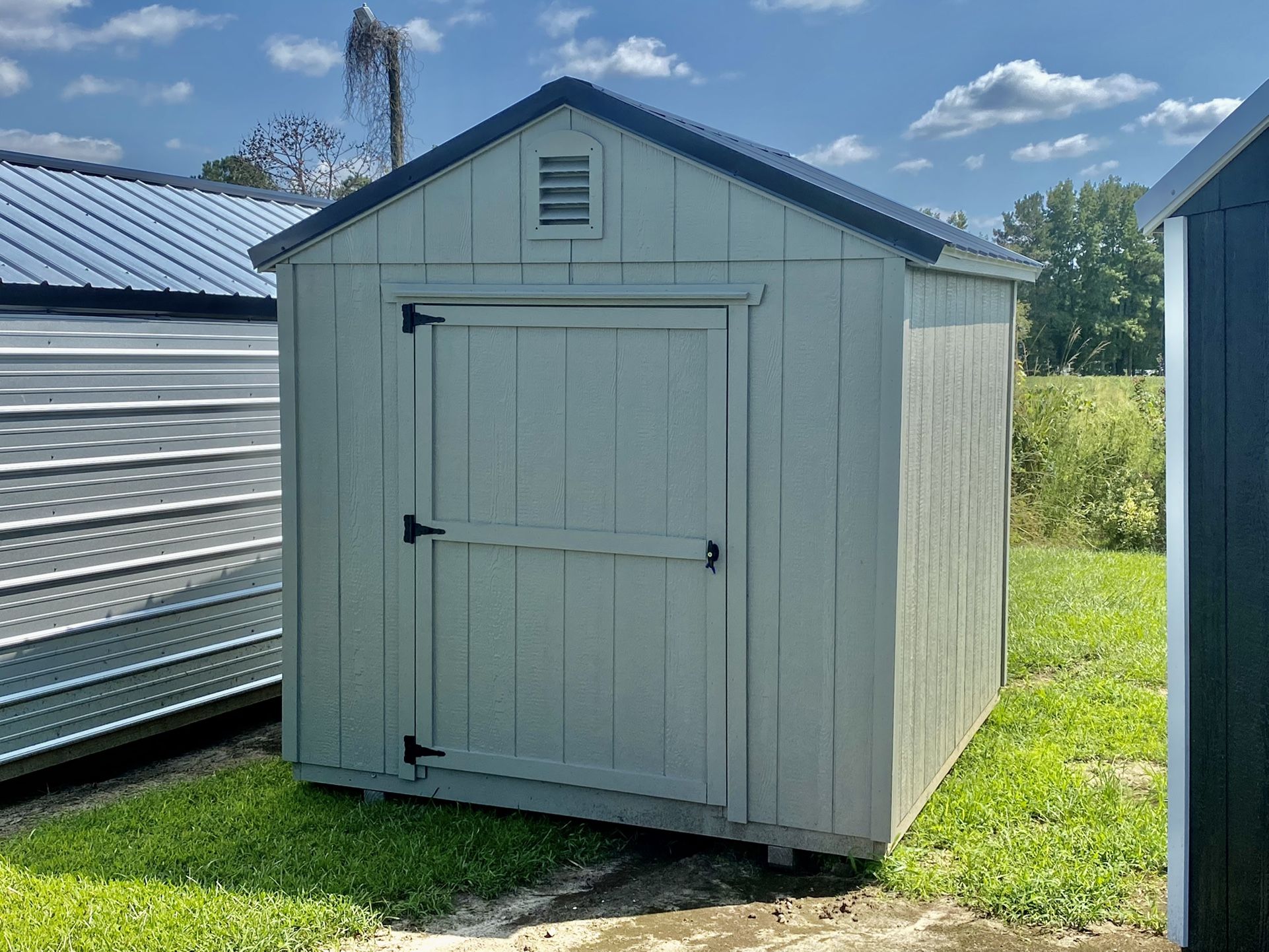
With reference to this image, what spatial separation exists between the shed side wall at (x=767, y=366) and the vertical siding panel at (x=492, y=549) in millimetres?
340

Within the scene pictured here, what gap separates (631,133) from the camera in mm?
4773

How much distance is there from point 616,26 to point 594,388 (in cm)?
3014

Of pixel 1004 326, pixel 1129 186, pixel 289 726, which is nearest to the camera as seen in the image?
pixel 289 726

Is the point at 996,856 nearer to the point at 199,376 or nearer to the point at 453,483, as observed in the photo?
the point at 453,483

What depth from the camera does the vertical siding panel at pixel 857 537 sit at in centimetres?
450

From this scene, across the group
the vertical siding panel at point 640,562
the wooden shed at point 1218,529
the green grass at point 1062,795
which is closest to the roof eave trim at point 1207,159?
the wooden shed at point 1218,529

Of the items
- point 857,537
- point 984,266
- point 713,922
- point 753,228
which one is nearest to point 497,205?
point 753,228

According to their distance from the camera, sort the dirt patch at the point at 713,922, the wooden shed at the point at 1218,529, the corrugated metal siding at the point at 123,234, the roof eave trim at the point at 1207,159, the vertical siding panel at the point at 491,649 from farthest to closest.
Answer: the corrugated metal siding at the point at 123,234
the vertical siding panel at the point at 491,649
the dirt patch at the point at 713,922
the wooden shed at the point at 1218,529
the roof eave trim at the point at 1207,159

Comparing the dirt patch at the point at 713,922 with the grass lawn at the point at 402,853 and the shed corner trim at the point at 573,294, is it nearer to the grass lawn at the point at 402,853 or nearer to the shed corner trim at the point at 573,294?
the grass lawn at the point at 402,853

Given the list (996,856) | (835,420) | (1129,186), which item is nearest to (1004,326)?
(835,420)

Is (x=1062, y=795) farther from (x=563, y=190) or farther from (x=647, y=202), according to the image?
(x=563, y=190)

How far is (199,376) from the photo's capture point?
264 inches

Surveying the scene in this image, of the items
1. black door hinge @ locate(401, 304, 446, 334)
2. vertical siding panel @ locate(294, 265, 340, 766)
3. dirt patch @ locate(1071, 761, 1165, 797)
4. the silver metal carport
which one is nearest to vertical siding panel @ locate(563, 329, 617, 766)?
black door hinge @ locate(401, 304, 446, 334)

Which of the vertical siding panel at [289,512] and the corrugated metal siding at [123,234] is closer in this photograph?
the vertical siding panel at [289,512]
